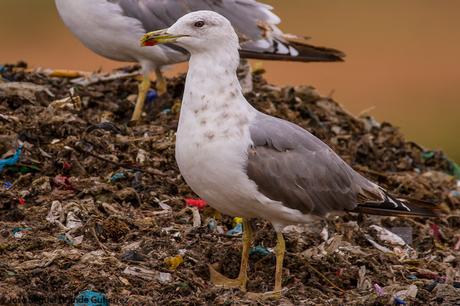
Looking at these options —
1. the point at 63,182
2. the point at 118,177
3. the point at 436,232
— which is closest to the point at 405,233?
the point at 436,232

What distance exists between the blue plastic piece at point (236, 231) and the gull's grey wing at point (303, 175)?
30.1 inches

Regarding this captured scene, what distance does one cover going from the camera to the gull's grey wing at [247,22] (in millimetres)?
8836

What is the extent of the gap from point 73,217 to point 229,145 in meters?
1.25

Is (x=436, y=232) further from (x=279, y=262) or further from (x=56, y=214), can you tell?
(x=56, y=214)

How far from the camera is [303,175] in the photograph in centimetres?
640

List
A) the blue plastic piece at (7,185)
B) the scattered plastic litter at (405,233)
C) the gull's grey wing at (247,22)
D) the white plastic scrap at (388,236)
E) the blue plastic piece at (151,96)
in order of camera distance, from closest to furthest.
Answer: the blue plastic piece at (7,185)
the white plastic scrap at (388,236)
the scattered plastic litter at (405,233)
the gull's grey wing at (247,22)
the blue plastic piece at (151,96)

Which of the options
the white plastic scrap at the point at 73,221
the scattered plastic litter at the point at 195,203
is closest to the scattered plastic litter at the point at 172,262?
the white plastic scrap at the point at 73,221

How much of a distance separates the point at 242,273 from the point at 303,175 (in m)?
0.64

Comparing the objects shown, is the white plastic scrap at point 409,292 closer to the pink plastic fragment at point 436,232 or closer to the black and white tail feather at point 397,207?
the black and white tail feather at point 397,207

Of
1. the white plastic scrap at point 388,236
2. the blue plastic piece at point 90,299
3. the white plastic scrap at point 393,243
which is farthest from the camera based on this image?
the white plastic scrap at point 388,236

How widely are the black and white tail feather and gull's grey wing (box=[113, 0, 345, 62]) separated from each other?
253cm

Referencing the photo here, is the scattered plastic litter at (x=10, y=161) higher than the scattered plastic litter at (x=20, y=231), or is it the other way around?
the scattered plastic litter at (x=10, y=161)

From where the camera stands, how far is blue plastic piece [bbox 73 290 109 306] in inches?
226

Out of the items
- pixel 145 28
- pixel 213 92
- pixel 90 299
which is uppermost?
pixel 145 28
